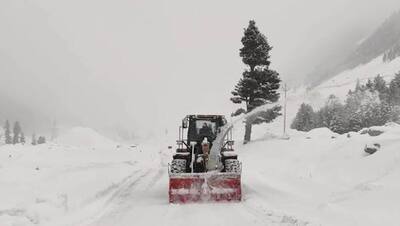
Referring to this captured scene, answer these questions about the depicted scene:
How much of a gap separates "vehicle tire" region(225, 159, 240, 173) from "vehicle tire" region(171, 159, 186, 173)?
137 cm

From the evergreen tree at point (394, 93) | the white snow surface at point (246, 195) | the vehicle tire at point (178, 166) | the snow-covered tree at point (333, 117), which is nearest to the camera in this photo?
the white snow surface at point (246, 195)

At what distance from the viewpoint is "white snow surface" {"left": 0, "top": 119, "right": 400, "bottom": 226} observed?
12.3 metres

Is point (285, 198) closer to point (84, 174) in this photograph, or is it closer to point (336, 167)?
point (336, 167)

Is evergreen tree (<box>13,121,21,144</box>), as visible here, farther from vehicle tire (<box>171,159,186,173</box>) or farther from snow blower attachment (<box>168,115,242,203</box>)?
vehicle tire (<box>171,159,186,173</box>)

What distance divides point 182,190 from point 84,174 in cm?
763

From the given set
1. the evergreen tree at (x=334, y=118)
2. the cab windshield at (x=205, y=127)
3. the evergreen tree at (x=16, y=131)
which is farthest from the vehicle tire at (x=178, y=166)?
the evergreen tree at (x=16, y=131)

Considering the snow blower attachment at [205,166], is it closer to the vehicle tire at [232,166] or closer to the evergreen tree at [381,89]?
the vehicle tire at [232,166]

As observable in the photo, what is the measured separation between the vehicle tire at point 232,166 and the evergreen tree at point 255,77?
2853 cm

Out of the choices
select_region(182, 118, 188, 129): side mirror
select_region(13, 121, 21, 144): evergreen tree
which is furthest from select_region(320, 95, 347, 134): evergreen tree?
select_region(13, 121, 21, 144): evergreen tree

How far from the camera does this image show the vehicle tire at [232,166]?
53.1ft

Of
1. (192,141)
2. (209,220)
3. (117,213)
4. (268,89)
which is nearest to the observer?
(209,220)

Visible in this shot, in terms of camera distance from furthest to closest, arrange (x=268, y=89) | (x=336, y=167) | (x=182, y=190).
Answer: (x=268, y=89)
(x=336, y=167)
(x=182, y=190)

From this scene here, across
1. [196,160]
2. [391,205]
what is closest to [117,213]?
[196,160]

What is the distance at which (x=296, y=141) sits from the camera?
1346 inches
